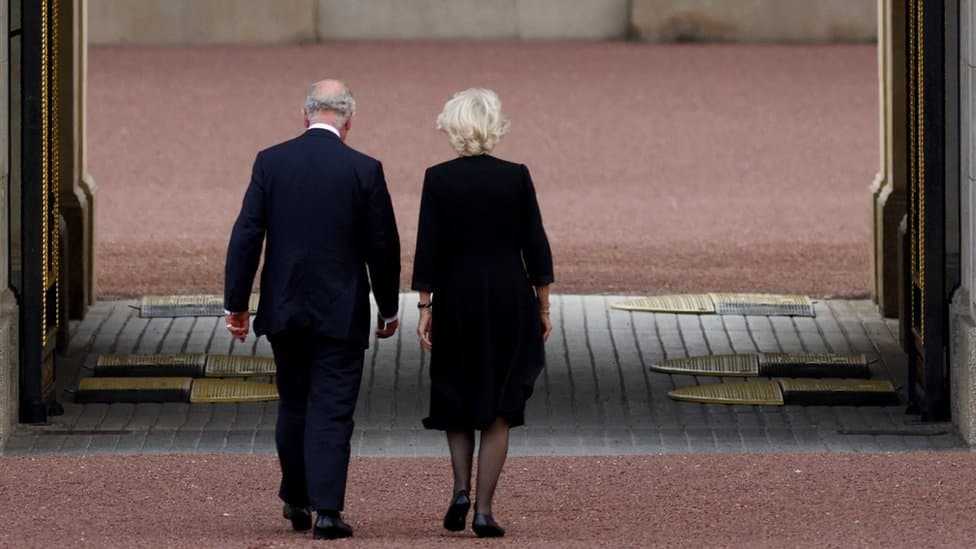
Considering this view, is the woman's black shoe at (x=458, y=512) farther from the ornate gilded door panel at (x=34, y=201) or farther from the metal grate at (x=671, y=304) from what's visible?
the metal grate at (x=671, y=304)

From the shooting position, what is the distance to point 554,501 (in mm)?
7879

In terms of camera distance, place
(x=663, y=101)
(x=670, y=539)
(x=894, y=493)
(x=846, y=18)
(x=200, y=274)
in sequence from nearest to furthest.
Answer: (x=670, y=539) < (x=894, y=493) < (x=200, y=274) < (x=663, y=101) < (x=846, y=18)

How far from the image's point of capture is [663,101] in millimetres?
27156

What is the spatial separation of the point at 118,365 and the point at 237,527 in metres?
3.86

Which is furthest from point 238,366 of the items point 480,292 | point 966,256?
point 480,292

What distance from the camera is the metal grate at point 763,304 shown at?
1293 centimetres

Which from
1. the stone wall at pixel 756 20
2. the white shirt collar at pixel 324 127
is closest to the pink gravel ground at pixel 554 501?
the white shirt collar at pixel 324 127

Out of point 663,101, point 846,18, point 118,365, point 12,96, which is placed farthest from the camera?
point 846,18

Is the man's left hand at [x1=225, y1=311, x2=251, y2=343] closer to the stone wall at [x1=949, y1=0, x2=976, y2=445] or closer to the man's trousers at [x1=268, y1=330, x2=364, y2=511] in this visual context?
the man's trousers at [x1=268, y1=330, x2=364, y2=511]

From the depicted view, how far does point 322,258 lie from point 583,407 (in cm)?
346

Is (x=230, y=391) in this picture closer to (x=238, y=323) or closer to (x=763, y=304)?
(x=238, y=323)

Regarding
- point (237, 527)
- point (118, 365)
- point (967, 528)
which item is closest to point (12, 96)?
point (118, 365)

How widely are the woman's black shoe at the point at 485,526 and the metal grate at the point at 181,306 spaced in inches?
223

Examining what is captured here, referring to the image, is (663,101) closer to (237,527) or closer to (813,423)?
(813,423)
